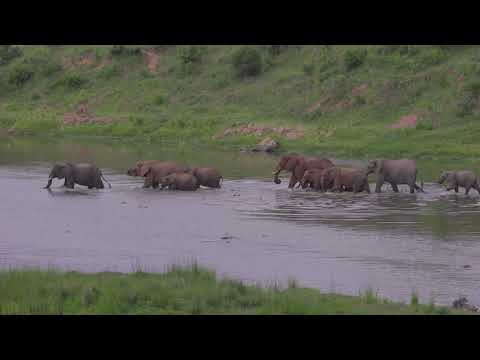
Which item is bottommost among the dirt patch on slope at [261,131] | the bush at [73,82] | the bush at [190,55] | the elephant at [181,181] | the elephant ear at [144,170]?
the elephant at [181,181]

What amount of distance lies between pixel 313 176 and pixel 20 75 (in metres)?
41.1

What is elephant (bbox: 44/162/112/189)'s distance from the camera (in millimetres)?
25703

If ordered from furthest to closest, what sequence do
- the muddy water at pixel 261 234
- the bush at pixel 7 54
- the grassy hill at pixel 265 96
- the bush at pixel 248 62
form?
the bush at pixel 7 54, the bush at pixel 248 62, the grassy hill at pixel 265 96, the muddy water at pixel 261 234

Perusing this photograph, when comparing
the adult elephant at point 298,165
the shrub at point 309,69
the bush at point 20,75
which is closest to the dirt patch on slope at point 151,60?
the bush at point 20,75

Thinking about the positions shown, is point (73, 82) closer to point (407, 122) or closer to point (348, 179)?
point (407, 122)

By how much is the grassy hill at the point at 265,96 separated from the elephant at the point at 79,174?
11.5m

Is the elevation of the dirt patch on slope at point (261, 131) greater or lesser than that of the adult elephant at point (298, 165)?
greater

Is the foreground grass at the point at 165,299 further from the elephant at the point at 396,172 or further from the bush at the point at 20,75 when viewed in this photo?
the bush at the point at 20,75

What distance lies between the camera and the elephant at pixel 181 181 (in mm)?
25406

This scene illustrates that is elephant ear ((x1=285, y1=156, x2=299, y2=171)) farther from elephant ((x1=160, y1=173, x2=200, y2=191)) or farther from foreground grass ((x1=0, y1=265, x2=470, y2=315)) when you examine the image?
foreground grass ((x1=0, y1=265, x2=470, y2=315))

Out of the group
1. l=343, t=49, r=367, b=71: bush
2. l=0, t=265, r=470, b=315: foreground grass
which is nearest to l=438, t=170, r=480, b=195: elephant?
l=0, t=265, r=470, b=315: foreground grass

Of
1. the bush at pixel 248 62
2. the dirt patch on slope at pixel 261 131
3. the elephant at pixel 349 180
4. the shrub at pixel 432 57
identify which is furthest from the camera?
the bush at pixel 248 62
